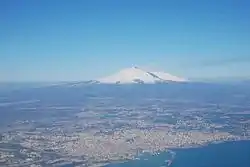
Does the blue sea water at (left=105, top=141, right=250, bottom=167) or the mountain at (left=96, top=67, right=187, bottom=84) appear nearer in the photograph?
the blue sea water at (left=105, top=141, right=250, bottom=167)

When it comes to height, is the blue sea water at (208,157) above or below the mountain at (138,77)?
below

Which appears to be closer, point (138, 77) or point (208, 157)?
point (208, 157)

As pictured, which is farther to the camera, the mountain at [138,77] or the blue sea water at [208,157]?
the mountain at [138,77]

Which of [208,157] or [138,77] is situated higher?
[138,77]

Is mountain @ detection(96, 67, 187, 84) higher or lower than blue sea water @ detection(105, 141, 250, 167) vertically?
higher
